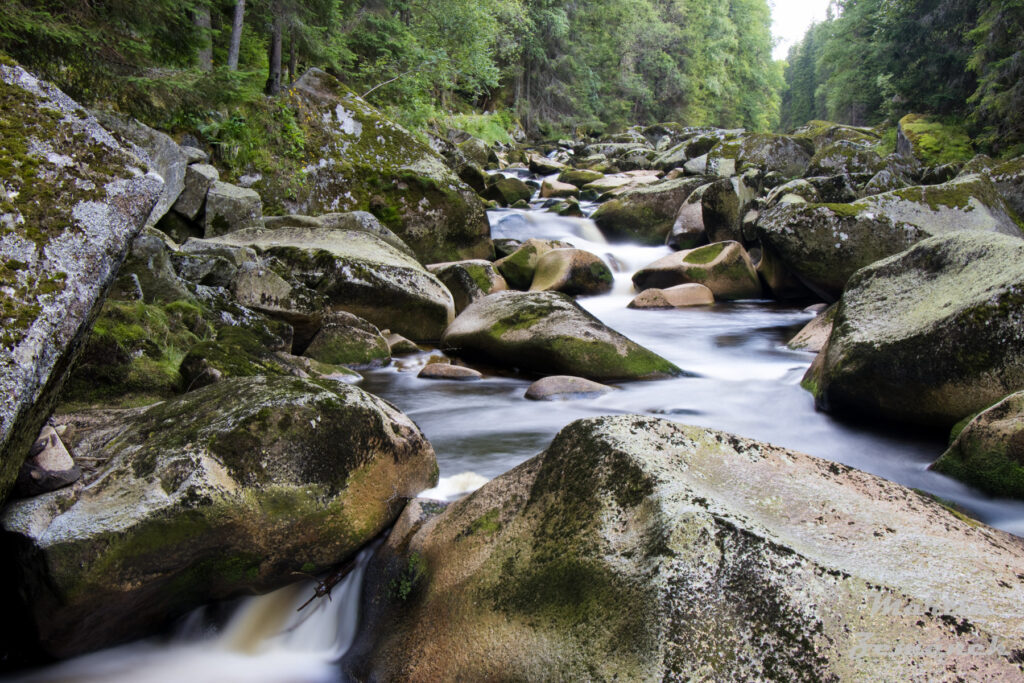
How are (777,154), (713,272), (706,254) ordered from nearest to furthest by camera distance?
1. (713,272)
2. (706,254)
3. (777,154)

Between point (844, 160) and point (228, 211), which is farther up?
point (844, 160)

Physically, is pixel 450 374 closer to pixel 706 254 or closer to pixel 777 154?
pixel 706 254

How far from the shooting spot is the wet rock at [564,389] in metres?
5.70

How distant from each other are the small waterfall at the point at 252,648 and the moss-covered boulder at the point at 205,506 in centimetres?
6

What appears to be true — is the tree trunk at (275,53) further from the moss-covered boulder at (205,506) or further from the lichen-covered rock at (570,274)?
the moss-covered boulder at (205,506)

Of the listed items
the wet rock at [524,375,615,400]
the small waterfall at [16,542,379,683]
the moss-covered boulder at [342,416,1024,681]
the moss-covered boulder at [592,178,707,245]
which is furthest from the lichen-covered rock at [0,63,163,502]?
the moss-covered boulder at [592,178,707,245]

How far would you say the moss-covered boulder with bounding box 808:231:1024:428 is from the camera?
12.1ft

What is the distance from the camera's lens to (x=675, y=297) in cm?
1023

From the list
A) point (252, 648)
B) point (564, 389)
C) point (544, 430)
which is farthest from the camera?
point (564, 389)

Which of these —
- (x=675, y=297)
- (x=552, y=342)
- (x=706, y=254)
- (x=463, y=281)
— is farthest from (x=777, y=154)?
(x=552, y=342)

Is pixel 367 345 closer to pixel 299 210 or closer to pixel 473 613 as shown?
pixel 299 210

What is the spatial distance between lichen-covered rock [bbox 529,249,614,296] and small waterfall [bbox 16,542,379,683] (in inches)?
303

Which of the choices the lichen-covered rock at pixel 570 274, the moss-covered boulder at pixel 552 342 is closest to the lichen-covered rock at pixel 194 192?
the moss-covered boulder at pixel 552 342

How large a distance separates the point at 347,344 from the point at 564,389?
2.31 m
